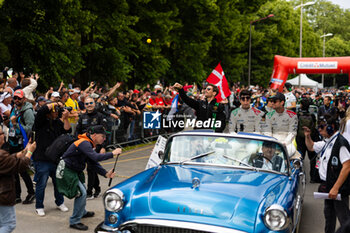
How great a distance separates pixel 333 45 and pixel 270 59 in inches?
2241

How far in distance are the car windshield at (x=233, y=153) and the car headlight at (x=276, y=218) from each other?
130 centimetres

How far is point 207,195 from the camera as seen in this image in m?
4.98

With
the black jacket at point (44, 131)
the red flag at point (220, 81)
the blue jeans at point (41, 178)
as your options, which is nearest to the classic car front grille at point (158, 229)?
the blue jeans at point (41, 178)

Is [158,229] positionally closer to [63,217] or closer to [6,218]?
[6,218]

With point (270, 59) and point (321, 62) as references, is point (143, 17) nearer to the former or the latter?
point (321, 62)

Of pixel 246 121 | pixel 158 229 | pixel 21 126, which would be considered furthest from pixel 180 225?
pixel 246 121

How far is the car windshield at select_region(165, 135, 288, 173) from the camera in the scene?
20.0 feet

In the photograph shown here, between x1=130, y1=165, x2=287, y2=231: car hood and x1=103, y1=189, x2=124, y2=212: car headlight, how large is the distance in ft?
0.56

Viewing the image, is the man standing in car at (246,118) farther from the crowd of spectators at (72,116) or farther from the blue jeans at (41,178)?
the blue jeans at (41,178)

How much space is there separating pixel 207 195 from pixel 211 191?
0.38 ft

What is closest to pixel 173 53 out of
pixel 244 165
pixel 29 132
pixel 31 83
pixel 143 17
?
pixel 143 17

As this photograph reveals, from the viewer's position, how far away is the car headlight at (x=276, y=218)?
468cm

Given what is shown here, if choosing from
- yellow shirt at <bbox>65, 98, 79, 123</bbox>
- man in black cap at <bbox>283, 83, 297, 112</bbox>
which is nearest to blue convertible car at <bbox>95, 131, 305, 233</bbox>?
yellow shirt at <bbox>65, 98, 79, 123</bbox>

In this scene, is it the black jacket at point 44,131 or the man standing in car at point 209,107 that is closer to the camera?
the black jacket at point 44,131
